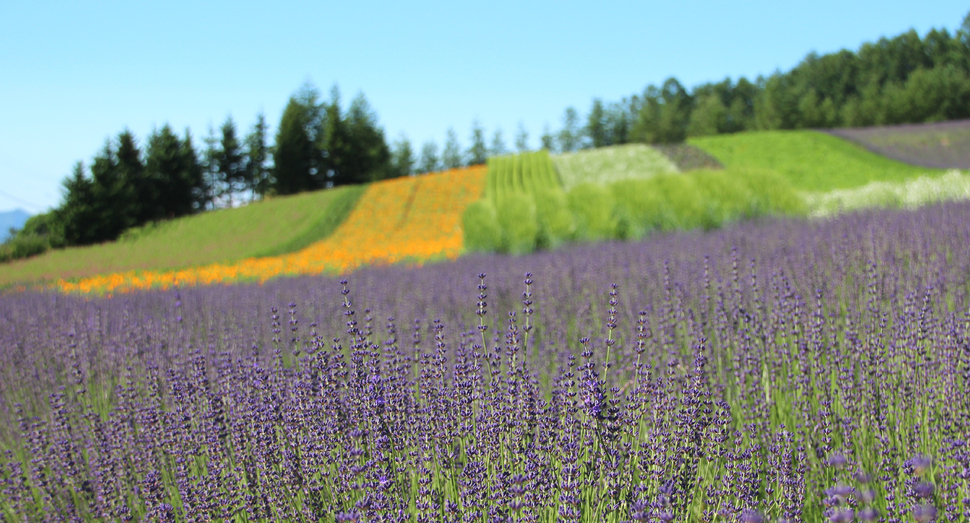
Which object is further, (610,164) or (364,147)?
(364,147)

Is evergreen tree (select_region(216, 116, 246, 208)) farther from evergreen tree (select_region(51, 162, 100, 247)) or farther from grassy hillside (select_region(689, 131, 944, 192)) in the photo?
grassy hillside (select_region(689, 131, 944, 192))

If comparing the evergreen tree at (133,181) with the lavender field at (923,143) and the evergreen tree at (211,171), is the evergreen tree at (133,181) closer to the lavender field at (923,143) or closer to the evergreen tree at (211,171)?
the evergreen tree at (211,171)

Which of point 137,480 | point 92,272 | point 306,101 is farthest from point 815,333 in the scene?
point 306,101

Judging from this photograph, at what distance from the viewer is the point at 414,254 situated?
39.3 ft

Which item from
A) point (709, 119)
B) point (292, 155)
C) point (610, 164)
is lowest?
point (610, 164)

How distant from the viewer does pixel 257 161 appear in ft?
124

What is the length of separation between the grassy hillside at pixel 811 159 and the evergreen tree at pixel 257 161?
2587 centimetres

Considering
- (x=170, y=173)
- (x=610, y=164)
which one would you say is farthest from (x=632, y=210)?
(x=170, y=173)

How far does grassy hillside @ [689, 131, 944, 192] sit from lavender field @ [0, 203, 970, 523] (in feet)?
52.9

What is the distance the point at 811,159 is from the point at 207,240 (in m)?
23.4

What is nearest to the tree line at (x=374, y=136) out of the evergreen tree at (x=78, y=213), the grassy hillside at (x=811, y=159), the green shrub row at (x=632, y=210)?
the evergreen tree at (x=78, y=213)

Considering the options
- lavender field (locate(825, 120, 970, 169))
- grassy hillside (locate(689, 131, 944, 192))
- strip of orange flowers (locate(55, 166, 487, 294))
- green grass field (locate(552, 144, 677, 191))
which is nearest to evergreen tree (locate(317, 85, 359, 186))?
strip of orange flowers (locate(55, 166, 487, 294))

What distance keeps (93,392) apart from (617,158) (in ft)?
82.4

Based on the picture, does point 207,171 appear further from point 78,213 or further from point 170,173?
point 78,213
